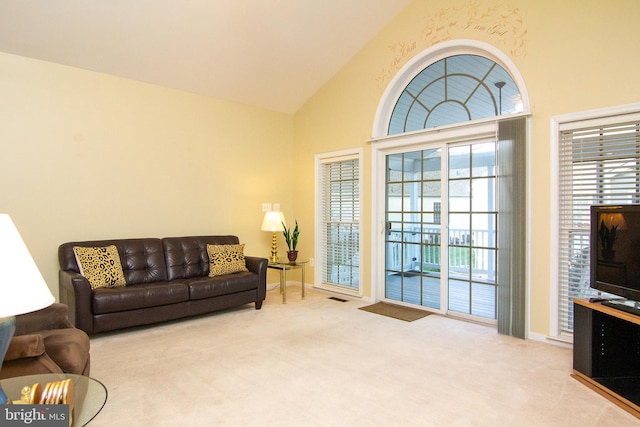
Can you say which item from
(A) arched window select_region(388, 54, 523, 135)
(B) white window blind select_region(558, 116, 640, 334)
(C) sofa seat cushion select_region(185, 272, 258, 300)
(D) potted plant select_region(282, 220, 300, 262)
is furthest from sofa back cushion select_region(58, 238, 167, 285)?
(B) white window blind select_region(558, 116, 640, 334)

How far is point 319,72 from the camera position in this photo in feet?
17.5

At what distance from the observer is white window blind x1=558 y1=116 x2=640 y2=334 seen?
3.03 m

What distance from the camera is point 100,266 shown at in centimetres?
377

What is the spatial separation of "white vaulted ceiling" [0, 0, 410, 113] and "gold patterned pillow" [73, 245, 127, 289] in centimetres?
198

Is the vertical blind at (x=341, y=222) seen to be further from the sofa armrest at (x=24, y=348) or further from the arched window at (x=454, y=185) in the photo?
the sofa armrest at (x=24, y=348)

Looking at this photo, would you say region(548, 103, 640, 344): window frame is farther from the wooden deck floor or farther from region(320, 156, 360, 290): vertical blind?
region(320, 156, 360, 290): vertical blind

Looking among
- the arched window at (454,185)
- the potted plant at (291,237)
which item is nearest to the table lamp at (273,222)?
the potted plant at (291,237)

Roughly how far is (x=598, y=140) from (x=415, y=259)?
220 cm

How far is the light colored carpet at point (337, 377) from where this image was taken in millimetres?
2213

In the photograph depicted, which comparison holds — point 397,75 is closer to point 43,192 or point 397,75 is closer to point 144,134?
point 144,134

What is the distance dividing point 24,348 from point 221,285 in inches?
91.2

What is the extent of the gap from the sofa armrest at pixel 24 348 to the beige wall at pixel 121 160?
7.42 ft

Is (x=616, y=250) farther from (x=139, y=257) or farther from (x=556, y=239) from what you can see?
→ (x=139, y=257)

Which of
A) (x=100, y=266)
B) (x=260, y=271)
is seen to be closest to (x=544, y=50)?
(x=260, y=271)
